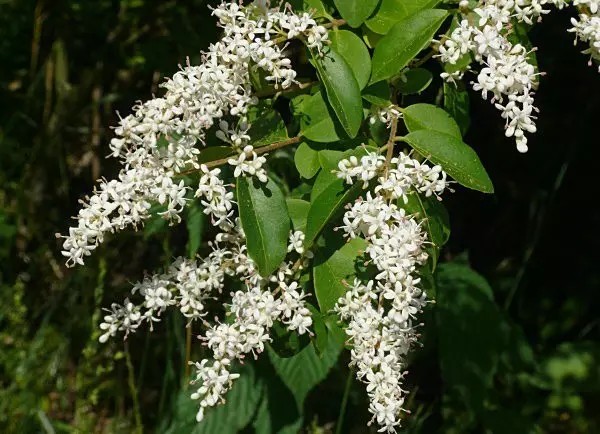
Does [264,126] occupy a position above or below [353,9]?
below

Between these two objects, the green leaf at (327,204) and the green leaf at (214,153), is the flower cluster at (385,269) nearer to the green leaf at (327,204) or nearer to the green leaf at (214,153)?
the green leaf at (327,204)

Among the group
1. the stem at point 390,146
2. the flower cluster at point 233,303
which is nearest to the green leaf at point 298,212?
the flower cluster at point 233,303

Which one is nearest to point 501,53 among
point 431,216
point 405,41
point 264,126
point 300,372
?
point 405,41

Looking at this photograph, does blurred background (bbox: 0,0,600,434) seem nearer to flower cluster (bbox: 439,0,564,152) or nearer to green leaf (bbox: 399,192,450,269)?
green leaf (bbox: 399,192,450,269)

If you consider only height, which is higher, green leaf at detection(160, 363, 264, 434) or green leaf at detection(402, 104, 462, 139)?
green leaf at detection(402, 104, 462, 139)

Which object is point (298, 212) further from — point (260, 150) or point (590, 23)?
point (590, 23)

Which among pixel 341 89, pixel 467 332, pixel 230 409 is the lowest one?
pixel 467 332

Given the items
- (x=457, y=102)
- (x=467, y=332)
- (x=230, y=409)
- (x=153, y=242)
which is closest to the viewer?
(x=457, y=102)

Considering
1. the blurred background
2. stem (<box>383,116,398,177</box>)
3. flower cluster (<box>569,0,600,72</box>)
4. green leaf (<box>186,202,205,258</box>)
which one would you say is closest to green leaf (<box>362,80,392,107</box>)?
stem (<box>383,116,398,177</box>)
